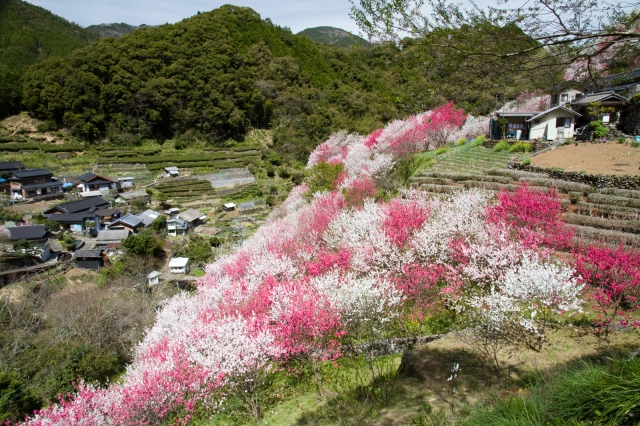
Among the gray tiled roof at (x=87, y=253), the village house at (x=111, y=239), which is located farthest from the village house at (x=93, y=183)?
the gray tiled roof at (x=87, y=253)

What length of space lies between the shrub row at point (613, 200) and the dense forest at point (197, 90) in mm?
34746

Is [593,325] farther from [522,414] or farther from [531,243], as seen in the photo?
[522,414]

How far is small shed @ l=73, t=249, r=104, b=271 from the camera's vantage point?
27.7 metres

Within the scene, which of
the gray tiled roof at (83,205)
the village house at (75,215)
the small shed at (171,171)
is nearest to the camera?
the village house at (75,215)

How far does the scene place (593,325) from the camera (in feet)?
23.9

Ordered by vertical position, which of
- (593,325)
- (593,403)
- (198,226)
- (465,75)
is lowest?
(198,226)

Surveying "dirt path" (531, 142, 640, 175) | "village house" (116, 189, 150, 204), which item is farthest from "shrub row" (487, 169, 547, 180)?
"village house" (116, 189, 150, 204)

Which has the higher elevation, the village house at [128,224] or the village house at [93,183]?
the village house at [93,183]

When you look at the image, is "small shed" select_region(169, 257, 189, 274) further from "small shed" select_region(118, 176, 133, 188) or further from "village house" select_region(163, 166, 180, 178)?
"village house" select_region(163, 166, 180, 178)

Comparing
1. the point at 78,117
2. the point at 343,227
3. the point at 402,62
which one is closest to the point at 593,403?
the point at 402,62

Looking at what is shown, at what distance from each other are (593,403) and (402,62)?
14.6ft

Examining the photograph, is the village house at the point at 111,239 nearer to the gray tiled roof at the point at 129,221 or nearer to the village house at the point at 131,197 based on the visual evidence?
the gray tiled roof at the point at 129,221

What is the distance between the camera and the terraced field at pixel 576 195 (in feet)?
32.2

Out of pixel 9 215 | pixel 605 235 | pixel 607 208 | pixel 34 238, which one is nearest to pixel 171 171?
pixel 9 215
